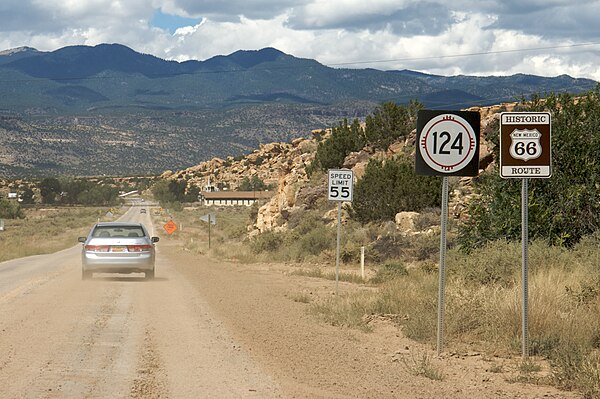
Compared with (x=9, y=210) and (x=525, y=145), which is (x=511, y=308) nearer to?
(x=525, y=145)

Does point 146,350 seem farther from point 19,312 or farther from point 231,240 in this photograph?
point 231,240

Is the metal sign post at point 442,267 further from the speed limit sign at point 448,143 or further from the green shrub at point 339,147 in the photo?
the green shrub at point 339,147

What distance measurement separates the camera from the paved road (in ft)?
30.5

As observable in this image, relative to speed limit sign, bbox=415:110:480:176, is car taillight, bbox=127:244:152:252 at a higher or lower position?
lower

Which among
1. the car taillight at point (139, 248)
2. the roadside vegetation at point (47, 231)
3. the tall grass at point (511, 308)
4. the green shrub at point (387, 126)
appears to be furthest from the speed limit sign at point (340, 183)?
the roadside vegetation at point (47, 231)

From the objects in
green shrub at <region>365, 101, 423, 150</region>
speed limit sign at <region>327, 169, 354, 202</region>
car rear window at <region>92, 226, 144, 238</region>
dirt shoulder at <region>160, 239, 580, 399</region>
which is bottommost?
dirt shoulder at <region>160, 239, 580, 399</region>

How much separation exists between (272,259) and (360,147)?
17776 mm

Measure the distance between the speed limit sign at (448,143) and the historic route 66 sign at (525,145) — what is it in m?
0.47

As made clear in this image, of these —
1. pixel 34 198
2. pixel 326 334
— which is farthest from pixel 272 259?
pixel 34 198

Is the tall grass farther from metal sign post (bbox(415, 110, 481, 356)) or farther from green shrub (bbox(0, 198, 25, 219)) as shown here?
green shrub (bbox(0, 198, 25, 219))

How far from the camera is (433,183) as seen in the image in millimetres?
36625

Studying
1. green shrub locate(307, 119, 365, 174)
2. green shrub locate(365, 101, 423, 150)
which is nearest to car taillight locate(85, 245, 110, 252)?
green shrub locate(307, 119, 365, 174)

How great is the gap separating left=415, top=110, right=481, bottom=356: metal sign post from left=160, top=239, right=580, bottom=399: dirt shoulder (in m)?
0.96

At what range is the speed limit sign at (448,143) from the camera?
1148cm
